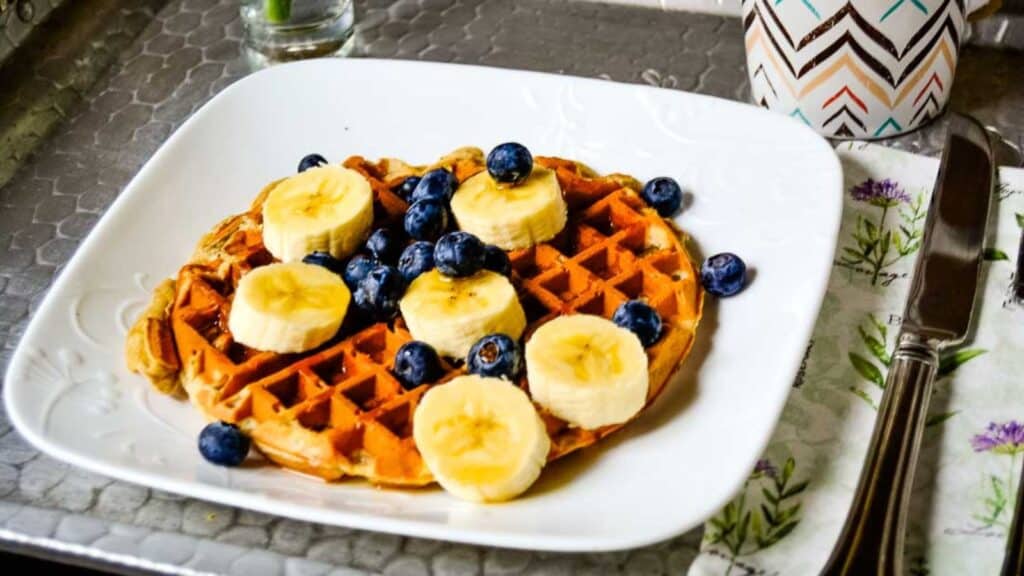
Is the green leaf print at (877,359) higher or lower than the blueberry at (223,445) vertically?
lower

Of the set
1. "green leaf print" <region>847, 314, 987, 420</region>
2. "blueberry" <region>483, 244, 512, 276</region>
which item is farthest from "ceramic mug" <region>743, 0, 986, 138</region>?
"blueberry" <region>483, 244, 512, 276</region>

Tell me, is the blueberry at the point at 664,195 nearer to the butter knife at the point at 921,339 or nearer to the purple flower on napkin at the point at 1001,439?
the butter knife at the point at 921,339

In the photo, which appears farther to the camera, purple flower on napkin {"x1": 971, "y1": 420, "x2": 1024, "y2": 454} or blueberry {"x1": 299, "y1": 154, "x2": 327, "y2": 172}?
blueberry {"x1": 299, "y1": 154, "x2": 327, "y2": 172}

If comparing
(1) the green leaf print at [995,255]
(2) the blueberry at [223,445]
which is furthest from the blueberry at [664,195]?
(2) the blueberry at [223,445]

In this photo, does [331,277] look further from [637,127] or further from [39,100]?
[39,100]

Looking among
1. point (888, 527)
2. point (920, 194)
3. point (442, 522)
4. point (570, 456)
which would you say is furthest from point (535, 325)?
point (920, 194)

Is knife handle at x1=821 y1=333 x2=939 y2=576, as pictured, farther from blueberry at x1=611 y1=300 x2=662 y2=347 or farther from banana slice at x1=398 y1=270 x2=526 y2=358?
banana slice at x1=398 y1=270 x2=526 y2=358
